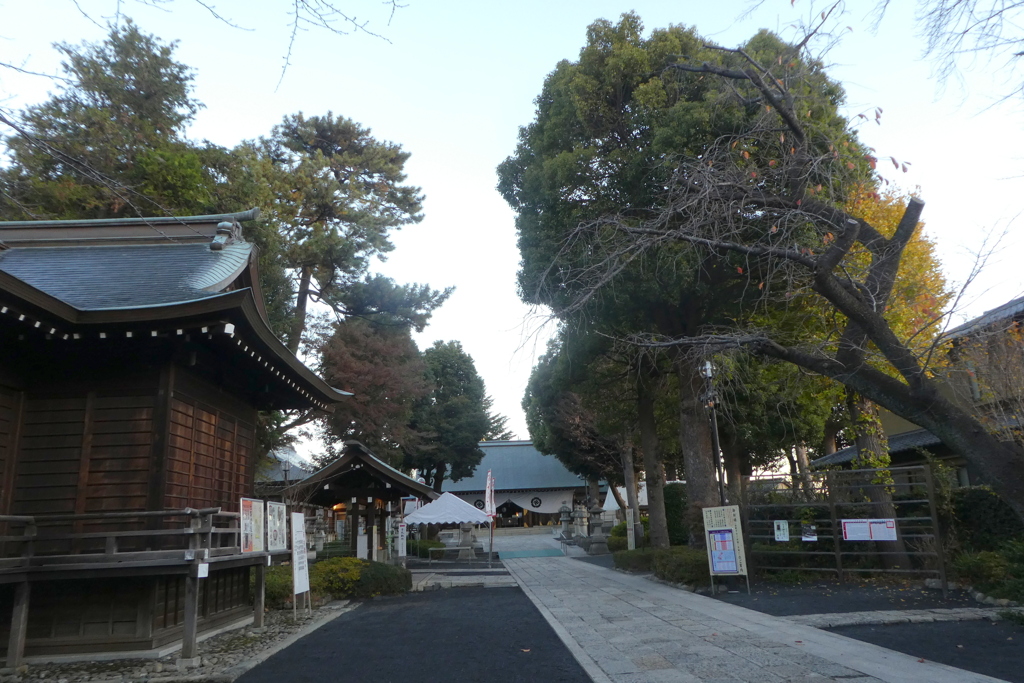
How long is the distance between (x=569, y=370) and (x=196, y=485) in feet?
34.1

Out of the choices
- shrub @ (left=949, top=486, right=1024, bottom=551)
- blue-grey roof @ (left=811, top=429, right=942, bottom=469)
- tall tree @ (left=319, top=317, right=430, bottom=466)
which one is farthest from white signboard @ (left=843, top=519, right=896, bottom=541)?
tall tree @ (left=319, top=317, right=430, bottom=466)

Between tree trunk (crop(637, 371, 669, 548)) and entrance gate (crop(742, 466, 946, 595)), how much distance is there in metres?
5.00

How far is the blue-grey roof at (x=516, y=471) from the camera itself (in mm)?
51781

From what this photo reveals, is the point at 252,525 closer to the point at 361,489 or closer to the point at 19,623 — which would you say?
the point at 19,623

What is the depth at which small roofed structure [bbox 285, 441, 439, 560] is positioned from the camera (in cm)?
1814

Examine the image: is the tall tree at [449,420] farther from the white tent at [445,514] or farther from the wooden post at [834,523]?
the wooden post at [834,523]

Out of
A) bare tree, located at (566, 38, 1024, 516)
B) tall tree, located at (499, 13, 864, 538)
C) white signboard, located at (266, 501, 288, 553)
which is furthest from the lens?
tall tree, located at (499, 13, 864, 538)

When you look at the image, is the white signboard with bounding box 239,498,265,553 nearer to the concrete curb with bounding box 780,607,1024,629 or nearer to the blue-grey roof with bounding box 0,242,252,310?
the blue-grey roof with bounding box 0,242,252,310

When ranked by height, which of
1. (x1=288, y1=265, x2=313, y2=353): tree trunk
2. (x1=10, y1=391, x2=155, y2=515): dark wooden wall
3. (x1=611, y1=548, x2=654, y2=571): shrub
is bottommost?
(x1=611, y1=548, x2=654, y2=571): shrub

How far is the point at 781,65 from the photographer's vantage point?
6270 mm

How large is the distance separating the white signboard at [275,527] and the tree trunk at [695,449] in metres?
9.35

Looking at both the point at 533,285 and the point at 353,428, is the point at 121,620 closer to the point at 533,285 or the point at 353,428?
the point at 533,285

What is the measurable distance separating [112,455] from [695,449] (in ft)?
40.4

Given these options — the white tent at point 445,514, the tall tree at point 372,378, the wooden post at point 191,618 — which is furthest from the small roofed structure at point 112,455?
the white tent at point 445,514
